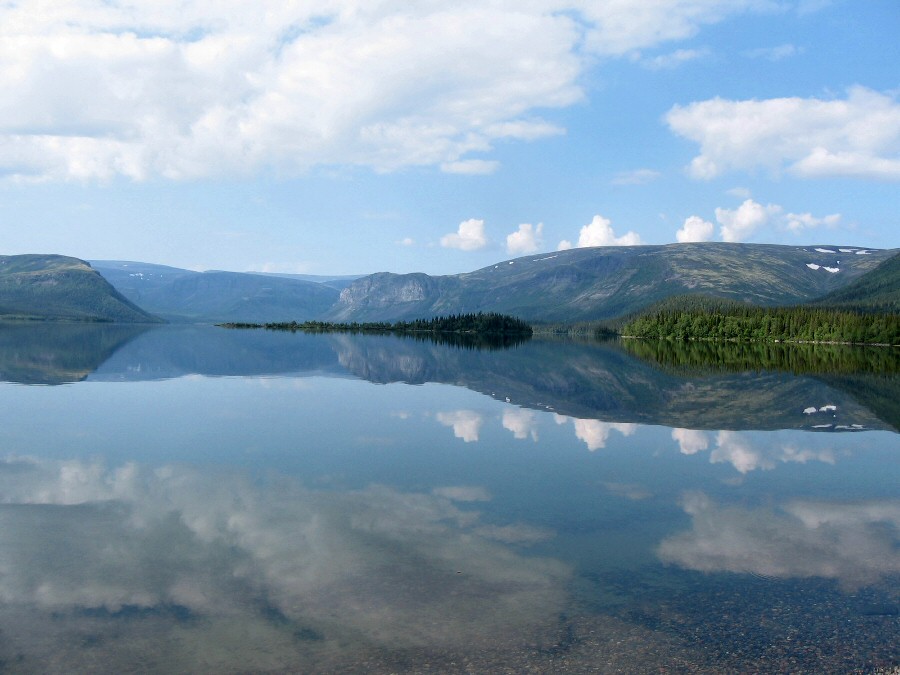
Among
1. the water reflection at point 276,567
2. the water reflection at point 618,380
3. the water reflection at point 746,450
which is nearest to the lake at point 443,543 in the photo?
the water reflection at point 276,567

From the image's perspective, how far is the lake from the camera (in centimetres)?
1484

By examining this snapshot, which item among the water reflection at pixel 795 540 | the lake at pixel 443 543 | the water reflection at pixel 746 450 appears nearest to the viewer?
the lake at pixel 443 543

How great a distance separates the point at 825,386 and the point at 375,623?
243 ft

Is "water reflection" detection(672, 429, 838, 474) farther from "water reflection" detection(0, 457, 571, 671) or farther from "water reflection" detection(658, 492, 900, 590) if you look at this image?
"water reflection" detection(0, 457, 571, 671)

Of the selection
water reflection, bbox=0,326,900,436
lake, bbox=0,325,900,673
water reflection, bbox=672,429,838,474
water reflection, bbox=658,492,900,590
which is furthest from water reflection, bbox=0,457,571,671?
water reflection, bbox=0,326,900,436

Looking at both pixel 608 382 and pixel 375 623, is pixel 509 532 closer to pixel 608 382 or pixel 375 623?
pixel 375 623

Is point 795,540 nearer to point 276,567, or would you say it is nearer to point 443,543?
point 443,543

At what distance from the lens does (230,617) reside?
1588 cm

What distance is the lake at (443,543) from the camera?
14844mm

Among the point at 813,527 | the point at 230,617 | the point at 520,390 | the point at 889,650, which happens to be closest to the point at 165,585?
the point at 230,617

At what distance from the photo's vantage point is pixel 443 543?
69.1 feet

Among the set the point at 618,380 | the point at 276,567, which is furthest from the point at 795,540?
the point at 618,380

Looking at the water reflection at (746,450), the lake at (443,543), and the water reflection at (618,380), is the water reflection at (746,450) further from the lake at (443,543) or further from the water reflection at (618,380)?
the water reflection at (618,380)

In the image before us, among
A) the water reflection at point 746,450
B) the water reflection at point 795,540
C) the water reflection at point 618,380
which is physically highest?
the water reflection at point 618,380
